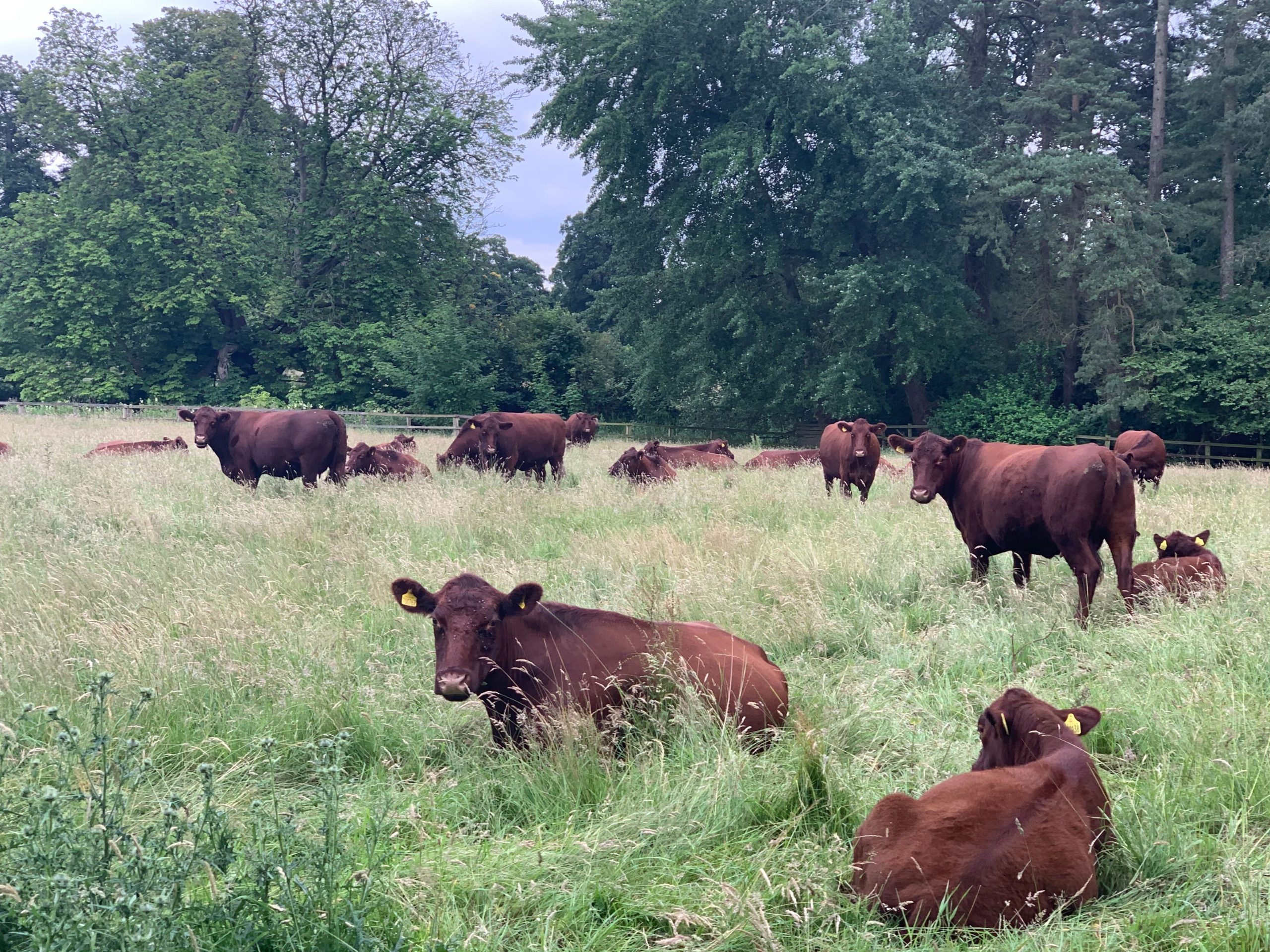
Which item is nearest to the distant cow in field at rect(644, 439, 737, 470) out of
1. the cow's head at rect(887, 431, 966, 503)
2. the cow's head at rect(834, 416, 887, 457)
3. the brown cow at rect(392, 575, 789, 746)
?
the cow's head at rect(834, 416, 887, 457)

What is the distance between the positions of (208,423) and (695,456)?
30.1 ft

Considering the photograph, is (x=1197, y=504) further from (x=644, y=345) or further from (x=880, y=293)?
(x=644, y=345)

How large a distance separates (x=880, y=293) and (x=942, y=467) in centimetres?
2021

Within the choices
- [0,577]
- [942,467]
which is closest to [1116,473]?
[942,467]

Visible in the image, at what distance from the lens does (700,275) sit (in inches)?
1192

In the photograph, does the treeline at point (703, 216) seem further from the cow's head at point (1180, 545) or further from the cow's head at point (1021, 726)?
the cow's head at point (1021, 726)

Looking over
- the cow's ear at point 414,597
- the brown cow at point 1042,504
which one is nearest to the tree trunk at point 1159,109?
the brown cow at point 1042,504

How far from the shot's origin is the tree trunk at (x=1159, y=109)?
2572cm

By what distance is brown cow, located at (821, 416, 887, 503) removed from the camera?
1384 centimetres

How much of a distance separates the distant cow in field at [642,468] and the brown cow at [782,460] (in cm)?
234

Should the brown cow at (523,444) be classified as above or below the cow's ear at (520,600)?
above

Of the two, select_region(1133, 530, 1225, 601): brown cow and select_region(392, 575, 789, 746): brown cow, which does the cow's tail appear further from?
select_region(1133, 530, 1225, 601): brown cow

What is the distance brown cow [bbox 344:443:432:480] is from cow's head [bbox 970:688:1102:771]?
43.1ft

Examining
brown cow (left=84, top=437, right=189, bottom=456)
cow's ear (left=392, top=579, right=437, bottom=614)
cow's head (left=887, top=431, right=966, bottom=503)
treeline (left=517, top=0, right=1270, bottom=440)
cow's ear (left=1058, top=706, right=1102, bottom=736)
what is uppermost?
treeline (left=517, top=0, right=1270, bottom=440)
